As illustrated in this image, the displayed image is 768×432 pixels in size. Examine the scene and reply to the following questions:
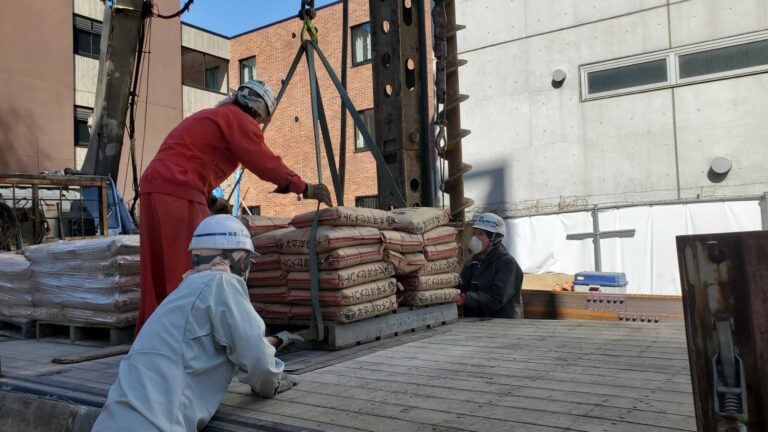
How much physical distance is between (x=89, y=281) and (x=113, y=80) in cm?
525

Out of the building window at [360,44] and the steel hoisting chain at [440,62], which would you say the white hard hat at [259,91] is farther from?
the building window at [360,44]

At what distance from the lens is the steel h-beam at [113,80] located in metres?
8.91

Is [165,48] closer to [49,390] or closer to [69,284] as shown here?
[69,284]

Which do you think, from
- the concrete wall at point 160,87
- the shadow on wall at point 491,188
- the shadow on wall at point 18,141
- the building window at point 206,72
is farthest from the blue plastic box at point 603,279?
the building window at point 206,72

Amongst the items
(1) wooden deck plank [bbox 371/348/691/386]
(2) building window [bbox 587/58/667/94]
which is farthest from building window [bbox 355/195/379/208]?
(1) wooden deck plank [bbox 371/348/691/386]

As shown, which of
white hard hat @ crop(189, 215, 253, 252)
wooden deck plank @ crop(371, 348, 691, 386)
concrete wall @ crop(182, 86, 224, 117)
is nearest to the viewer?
white hard hat @ crop(189, 215, 253, 252)

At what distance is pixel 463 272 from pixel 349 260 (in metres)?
2.85

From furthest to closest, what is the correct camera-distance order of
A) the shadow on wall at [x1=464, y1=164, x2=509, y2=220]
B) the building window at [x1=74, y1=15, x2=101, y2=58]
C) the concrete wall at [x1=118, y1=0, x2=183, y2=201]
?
the concrete wall at [x1=118, y1=0, x2=183, y2=201] → the building window at [x1=74, y1=15, x2=101, y2=58] → the shadow on wall at [x1=464, y1=164, x2=509, y2=220]

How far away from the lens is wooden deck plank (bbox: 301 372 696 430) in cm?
249

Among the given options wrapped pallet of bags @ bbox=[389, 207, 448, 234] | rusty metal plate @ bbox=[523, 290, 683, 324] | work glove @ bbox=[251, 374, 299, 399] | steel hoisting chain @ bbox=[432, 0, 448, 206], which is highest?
steel hoisting chain @ bbox=[432, 0, 448, 206]

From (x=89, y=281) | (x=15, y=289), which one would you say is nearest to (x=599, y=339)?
(x=89, y=281)

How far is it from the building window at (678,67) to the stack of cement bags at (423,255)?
9.80 m

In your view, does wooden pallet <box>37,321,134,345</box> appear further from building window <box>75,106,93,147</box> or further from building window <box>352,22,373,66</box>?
building window <box>352,22,373,66</box>

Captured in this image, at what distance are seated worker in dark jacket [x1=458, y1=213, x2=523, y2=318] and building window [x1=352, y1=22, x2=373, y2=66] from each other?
16796 millimetres
